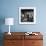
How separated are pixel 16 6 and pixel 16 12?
21cm

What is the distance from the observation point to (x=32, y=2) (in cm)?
436

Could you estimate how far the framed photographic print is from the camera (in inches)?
171

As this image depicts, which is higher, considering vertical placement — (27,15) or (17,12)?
(17,12)

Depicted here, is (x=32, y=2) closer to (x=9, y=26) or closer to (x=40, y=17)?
(x=40, y=17)

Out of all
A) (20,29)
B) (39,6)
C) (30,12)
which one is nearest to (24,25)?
(20,29)

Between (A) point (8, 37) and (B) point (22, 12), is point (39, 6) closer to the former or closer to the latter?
(B) point (22, 12)

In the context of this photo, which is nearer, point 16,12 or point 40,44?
point 40,44

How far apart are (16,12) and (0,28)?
2.59 feet

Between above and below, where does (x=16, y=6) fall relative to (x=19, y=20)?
above

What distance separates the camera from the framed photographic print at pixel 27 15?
14.2ft

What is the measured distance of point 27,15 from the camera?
4.38 metres

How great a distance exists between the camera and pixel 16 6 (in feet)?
14.3

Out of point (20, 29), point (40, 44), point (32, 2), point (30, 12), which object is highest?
point (32, 2)

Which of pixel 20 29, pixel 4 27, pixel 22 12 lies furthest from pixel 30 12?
pixel 4 27
